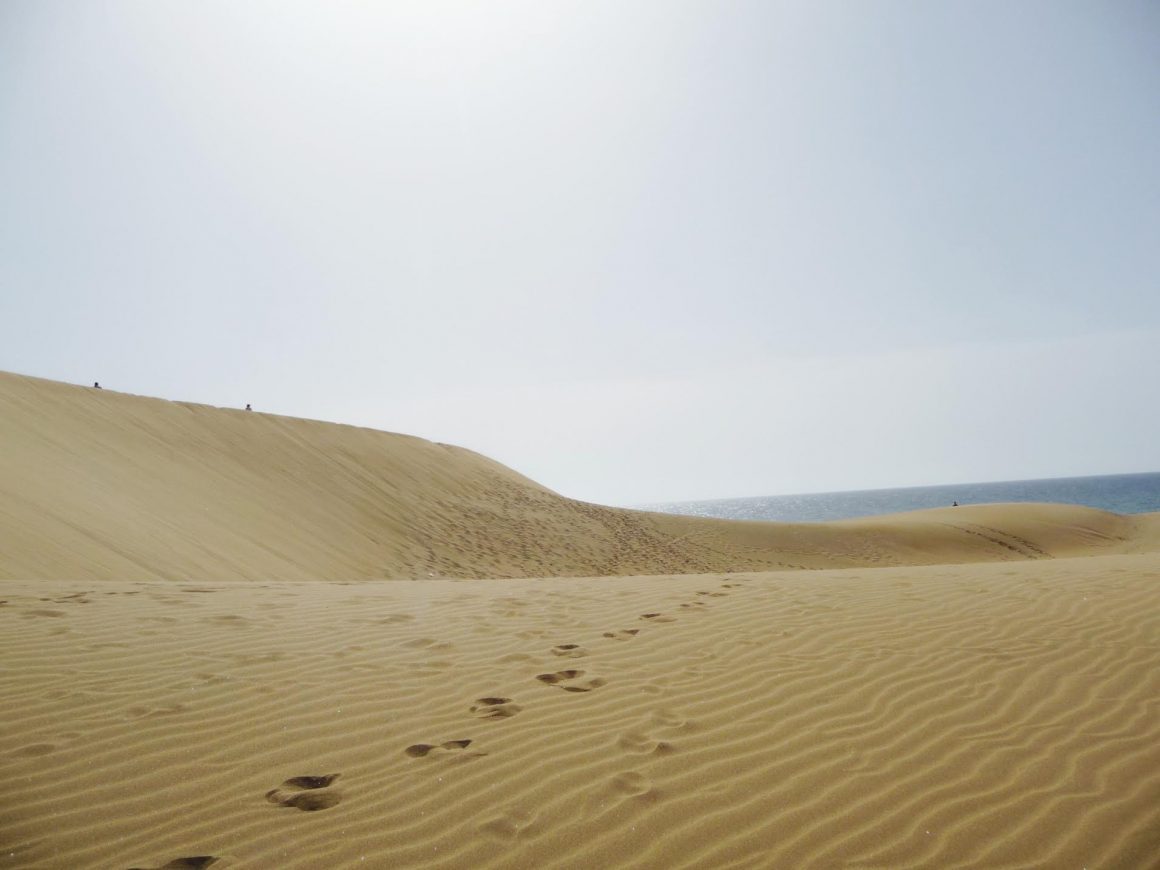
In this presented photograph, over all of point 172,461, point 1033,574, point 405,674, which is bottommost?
point 405,674

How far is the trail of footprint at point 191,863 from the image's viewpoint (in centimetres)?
272

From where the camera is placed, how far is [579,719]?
13.3 feet

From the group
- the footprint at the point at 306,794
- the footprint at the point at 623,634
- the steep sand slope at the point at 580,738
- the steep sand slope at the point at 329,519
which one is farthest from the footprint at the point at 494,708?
the steep sand slope at the point at 329,519

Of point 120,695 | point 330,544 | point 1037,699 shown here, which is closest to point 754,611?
point 1037,699

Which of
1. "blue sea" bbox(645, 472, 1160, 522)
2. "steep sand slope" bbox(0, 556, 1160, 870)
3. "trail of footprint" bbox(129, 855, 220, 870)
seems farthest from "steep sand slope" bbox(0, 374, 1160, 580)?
"blue sea" bbox(645, 472, 1160, 522)

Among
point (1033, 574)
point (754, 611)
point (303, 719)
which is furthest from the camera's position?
point (1033, 574)

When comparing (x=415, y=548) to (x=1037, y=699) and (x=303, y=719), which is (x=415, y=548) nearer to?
(x=303, y=719)

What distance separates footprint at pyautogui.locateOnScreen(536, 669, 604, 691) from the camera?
14.9ft

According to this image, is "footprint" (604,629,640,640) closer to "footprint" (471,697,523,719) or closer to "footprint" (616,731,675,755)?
"footprint" (471,697,523,719)

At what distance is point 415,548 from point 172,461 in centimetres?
613

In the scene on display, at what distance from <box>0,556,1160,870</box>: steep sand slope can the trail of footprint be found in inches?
1.8

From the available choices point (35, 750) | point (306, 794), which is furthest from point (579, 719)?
point (35, 750)

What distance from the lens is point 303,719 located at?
158 inches

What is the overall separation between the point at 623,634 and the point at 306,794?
9.99 ft
